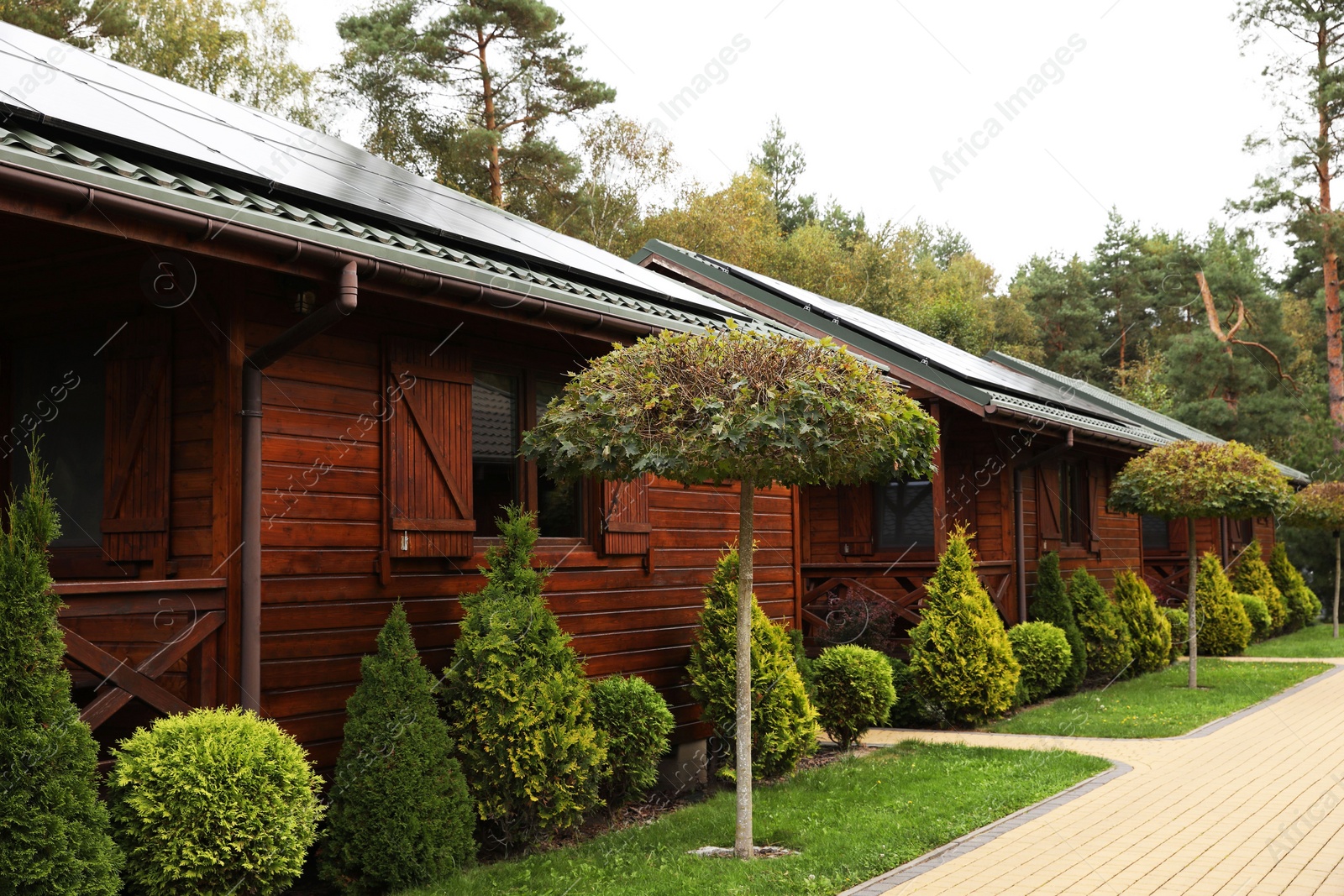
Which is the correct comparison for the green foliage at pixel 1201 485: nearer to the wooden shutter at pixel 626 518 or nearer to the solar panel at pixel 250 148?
the solar panel at pixel 250 148

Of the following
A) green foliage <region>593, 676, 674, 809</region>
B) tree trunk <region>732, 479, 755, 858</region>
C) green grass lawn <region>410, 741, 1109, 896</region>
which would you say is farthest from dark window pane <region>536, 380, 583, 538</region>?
green grass lawn <region>410, 741, 1109, 896</region>

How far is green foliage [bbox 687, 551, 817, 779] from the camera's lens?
8820 millimetres

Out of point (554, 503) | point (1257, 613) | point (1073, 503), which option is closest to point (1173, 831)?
point (554, 503)

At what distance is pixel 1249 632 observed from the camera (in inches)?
785

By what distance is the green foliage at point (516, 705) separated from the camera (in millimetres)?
6570

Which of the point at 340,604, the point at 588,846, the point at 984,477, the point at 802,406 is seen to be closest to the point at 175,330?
the point at 340,604

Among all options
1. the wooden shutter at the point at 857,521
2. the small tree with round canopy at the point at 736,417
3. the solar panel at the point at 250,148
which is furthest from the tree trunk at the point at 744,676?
the wooden shutter at the point at 857,521

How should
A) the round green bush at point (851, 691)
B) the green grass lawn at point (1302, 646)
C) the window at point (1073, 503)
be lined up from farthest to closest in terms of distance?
the green grass lawn at point (1302, 646) → the window at point (1073, 503) → the round green bush at point (851, 691)

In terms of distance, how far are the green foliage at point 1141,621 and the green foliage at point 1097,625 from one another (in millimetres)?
523

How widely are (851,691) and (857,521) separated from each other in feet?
14.8

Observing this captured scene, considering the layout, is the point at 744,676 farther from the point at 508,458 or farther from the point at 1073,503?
the point at 1073,503

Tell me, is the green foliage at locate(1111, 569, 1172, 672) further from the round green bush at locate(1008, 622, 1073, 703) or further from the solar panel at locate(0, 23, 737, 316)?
the solar panel at locate(0, 23, 737, 316)

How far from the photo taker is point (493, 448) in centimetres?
775

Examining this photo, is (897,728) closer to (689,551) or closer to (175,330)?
(689,551)
